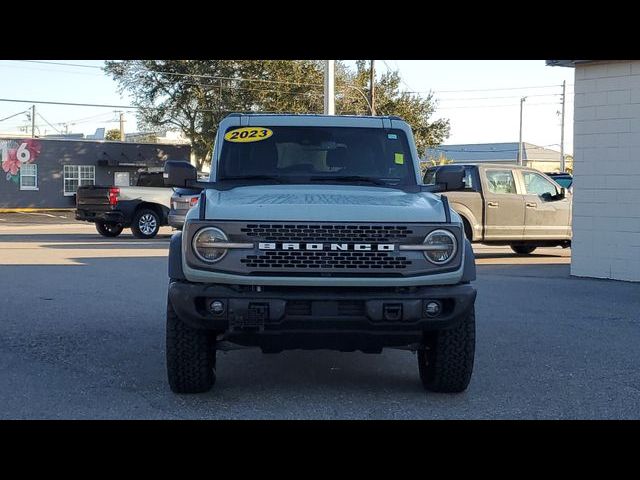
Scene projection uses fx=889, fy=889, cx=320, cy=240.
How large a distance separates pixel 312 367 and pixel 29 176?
123ft

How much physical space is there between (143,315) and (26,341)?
5.85ft

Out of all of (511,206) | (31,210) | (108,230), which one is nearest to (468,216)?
(511,206)

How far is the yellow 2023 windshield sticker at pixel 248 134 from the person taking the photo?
7.35 meters

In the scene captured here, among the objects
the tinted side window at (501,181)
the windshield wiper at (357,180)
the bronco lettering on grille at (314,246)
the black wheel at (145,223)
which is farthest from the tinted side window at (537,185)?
the bronco lettering on grille at (314,246)

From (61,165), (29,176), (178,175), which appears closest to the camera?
(178,175)

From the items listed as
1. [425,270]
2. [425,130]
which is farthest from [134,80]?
[425,270]

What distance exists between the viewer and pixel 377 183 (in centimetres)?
713

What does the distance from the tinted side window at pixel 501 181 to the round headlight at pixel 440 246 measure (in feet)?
37.8

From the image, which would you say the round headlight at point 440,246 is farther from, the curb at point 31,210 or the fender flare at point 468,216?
the curb at point 31,210

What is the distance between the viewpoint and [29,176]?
42.1m

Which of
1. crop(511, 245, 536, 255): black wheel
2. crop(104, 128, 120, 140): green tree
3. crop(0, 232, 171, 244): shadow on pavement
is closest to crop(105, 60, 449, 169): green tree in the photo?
crop(0, 232, 171, 244): shadow on pavement

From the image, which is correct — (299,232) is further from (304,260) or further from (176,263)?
(176,263)

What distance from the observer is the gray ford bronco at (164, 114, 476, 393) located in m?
5.67
